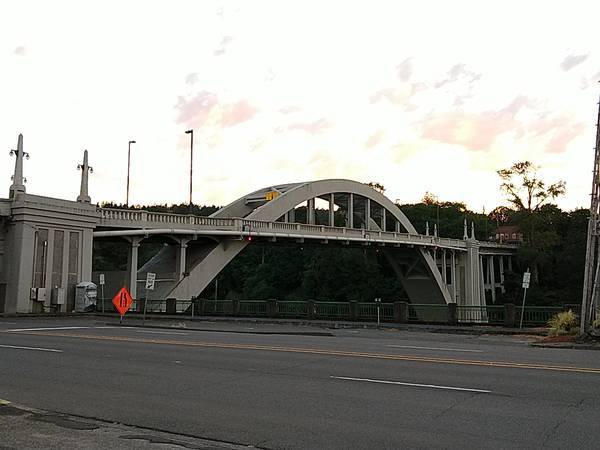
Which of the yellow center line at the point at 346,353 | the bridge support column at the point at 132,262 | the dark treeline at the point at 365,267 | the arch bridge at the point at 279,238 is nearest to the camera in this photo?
the yellow center line at the point at 346,353

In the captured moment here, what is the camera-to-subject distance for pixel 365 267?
332 feet

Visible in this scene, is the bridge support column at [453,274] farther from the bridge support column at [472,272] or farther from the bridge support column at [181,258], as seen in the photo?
the bridge support column at [181,258]

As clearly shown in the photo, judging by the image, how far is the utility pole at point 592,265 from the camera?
1903 cm

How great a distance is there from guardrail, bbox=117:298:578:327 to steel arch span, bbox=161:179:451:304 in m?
4.22

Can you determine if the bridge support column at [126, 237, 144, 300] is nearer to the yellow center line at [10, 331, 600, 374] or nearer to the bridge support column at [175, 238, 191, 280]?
the bridge support column at [175, 238, 191, 280]

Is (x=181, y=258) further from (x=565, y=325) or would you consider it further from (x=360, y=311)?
(x=565, y=325)

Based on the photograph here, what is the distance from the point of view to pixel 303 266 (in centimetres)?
11450

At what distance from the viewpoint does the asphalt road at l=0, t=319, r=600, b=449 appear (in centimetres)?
712

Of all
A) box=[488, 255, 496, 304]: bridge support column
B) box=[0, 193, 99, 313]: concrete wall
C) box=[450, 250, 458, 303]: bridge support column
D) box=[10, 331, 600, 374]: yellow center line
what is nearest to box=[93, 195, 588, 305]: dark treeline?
box=[488, 255, 496, 304]: bridge support column

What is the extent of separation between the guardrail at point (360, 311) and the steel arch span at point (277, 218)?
13.8 ft

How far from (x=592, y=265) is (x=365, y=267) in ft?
268

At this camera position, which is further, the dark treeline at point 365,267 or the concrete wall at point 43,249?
the dark treeline at point 365,267

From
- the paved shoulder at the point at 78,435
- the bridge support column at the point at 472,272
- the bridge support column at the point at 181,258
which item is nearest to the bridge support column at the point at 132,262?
the bridge support column at the point at 181,258

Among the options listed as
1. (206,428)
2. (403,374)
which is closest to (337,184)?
(403,374)
